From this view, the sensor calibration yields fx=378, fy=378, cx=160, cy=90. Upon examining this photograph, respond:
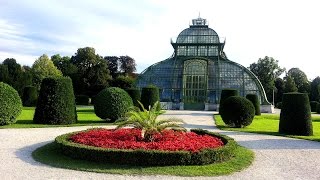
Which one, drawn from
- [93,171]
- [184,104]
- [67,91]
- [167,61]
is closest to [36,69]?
[167,61]

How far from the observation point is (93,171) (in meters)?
10.1

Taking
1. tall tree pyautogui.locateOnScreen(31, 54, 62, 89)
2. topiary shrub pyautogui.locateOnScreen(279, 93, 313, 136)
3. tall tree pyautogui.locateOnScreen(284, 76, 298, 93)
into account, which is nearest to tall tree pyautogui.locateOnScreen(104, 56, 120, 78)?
tall tree pyautogui.locateOnScreen(31, 54, 62, 89)

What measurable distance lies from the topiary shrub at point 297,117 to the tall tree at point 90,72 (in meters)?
45.4

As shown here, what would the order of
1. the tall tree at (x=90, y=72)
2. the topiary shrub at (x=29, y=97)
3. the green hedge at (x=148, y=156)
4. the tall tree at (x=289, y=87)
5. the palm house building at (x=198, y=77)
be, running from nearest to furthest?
1. the green hedge at (x=148, y=156)
2. the topiary shrub at (x=29, y=97)
3. the palm house building at (x=198, y=77)
4. the tall tree at (x=90, y=72)
5. the tall tree at (x=289, y=87)

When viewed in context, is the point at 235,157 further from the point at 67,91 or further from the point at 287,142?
the point at 67,91

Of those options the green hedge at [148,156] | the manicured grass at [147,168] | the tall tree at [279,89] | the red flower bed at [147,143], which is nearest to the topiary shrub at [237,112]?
the red flower bed at [147,143]

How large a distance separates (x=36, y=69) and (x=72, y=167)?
56.9 m

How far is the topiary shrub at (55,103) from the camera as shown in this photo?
21.9 m

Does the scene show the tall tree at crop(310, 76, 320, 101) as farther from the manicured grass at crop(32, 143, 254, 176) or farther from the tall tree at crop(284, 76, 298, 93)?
the manicured grass at crop(32, 143, 254, 176)

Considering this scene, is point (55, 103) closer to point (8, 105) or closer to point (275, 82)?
point (8, 105)

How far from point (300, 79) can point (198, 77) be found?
4158cm

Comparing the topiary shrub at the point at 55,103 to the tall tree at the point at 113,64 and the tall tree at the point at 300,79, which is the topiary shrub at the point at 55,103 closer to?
the tall tree at the point at 113,64

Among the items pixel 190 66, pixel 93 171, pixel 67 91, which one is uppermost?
pixel 190 66

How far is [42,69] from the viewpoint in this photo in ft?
207
